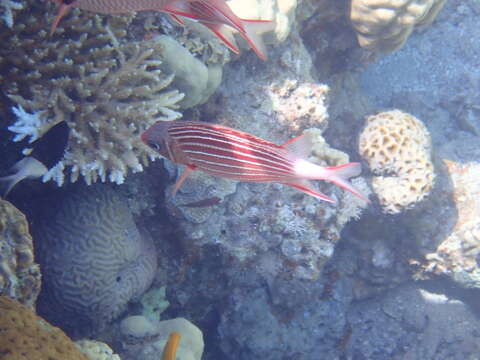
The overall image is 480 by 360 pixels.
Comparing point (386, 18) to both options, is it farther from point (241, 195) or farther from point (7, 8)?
point (7, 8)

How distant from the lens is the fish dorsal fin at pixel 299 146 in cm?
226

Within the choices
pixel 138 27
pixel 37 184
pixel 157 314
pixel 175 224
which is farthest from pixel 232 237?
pixel 138 27

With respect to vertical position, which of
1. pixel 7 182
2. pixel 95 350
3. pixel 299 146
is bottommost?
pixel 95 350

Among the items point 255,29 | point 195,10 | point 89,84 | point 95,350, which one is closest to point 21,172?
point 89,84

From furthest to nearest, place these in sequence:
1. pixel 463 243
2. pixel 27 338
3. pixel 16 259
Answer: pixel 463 243 → pixel 16 259 → pixel 27 338

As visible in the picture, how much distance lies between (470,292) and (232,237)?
510 centimetres

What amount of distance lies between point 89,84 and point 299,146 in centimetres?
199

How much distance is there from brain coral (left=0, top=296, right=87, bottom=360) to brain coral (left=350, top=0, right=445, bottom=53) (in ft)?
16.3

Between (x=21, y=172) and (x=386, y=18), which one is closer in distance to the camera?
(x=21, y=172)

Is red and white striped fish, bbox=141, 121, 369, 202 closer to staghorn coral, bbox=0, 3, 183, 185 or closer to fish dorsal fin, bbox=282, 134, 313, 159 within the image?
fish dorsal fin, bbox=282, 134, 313, 159

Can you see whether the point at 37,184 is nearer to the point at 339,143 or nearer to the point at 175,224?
the point at 175,224

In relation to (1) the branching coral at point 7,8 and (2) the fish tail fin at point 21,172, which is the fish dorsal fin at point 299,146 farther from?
(1) the branching coral at point 7,8

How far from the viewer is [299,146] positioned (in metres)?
2.29

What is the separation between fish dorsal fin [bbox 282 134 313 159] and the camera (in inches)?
89.1
